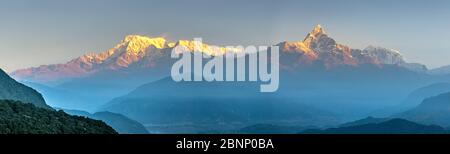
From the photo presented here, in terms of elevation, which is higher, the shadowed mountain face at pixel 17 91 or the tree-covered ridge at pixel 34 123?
the shadowed mountain face at pixel 17 91

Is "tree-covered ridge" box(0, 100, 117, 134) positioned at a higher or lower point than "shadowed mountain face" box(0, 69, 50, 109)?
lower

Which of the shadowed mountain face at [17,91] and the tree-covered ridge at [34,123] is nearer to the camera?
the tree-covered ridge at [34,123]

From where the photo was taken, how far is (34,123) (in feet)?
172

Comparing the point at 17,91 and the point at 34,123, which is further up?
the point at 17,91

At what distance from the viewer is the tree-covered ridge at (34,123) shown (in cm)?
4480

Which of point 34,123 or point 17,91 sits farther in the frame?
point 17,91

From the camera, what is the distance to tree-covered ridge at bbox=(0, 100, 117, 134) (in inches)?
1764

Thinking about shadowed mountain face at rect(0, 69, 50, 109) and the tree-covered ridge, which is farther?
shadowed mountain face at rect(0, 69, 50, 109)
